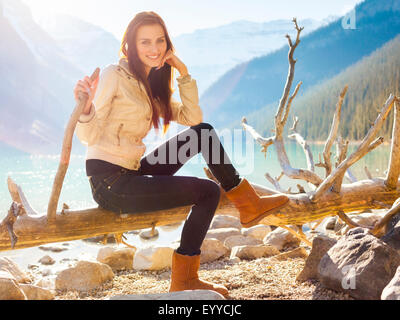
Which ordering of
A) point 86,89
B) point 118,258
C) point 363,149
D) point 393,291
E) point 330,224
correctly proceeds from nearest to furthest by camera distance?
1. point 393,291
2. point 86,89
3. point 363,149
4. point 118,258
5. point 330,224

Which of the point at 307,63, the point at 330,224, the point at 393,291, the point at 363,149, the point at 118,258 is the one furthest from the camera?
the point at 307,63

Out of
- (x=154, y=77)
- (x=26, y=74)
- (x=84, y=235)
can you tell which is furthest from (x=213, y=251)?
(x=26, y=74)

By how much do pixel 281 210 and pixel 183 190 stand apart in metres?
1.04

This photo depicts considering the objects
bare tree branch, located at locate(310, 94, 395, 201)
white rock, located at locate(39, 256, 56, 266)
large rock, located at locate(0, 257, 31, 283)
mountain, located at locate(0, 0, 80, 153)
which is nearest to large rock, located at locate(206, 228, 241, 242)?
large rock, located at locate(0, 257, 31, 283)

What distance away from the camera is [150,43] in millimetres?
2602

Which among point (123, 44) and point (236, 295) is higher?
point (123, 44)

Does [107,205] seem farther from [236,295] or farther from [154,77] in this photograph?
[236,295]

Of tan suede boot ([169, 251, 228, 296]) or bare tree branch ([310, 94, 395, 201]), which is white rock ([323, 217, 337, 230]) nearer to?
bare tree branch ([310, 94, 395, 201])

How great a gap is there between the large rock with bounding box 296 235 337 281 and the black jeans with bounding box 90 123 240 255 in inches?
35.6

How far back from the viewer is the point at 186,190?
2449 mm

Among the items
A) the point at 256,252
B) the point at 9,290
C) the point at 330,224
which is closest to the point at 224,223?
the point at 330,224

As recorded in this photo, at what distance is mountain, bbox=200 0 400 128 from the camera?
121m

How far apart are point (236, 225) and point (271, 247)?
3.68 meters

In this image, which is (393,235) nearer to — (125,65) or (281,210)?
(281,210)
